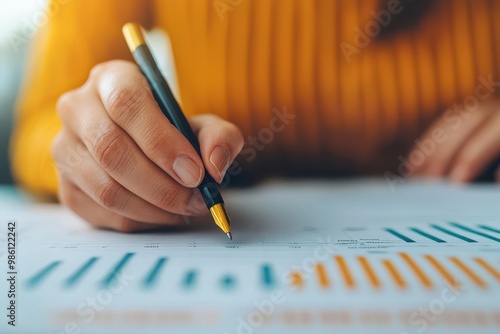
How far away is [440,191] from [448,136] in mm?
97

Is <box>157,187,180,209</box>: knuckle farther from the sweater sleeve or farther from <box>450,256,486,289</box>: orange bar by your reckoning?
the sweater sleeve

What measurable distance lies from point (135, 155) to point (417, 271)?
0.17m

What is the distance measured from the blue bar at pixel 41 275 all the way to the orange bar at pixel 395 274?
171 millimetres

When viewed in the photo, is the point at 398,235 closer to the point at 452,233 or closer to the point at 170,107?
the point at 452,233

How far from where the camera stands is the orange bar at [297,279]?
227mm

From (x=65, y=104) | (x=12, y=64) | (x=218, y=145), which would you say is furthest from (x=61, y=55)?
(x=218, y=145)

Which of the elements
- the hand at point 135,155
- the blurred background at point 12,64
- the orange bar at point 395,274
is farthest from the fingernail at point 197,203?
the blurred background at point 12,64

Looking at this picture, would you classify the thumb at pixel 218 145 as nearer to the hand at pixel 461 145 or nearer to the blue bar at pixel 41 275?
the blue bar at pixel 41 275

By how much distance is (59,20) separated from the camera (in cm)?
55

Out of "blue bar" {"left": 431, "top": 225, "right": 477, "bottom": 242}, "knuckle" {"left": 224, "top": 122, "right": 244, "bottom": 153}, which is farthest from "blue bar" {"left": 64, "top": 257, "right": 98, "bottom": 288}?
"blue bar" {"left": 431, "top": 225, "right": 477, "bottom": 242}

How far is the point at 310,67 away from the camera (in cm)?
58

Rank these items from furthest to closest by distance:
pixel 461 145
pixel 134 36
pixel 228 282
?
pixel 461 145 → pixel 134 36 → pixel 228 282

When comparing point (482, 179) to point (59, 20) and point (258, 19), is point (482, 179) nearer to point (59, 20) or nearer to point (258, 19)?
point (258, 19)

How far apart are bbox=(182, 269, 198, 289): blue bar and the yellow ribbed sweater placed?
1.12 feet
